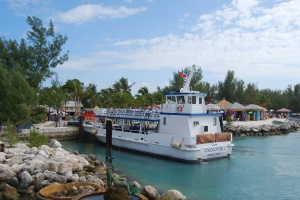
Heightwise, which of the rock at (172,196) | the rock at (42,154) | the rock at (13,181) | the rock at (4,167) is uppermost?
the rock at (42,154)

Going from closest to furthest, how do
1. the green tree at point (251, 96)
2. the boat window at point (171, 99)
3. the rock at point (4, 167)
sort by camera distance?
1. the rock at point (4, 167)
2. the boat window at point (171, 99)
3. the green tree at point (251, 96)

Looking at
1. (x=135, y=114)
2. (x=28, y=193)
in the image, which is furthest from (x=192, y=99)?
(x=28, y=193)

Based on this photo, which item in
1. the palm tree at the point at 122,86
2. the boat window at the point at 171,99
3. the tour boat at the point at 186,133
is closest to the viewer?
the tour boat at the point at 186,133

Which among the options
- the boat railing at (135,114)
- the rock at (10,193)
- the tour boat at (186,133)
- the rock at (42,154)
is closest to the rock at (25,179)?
the rock at (10,193)

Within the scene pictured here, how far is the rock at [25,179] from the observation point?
43.4ft

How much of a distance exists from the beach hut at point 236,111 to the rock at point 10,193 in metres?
44.8

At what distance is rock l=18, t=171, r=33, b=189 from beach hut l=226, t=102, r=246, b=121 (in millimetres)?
44092

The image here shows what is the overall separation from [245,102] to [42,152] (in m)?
64.2

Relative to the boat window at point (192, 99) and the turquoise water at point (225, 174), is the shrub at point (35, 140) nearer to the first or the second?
the turquoise water at point (225, 174)

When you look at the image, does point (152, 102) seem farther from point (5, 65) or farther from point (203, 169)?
point (203, 169)

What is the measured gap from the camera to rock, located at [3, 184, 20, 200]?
41.0ft

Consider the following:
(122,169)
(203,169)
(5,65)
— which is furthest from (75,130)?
(203,169)

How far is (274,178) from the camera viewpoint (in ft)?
60.0

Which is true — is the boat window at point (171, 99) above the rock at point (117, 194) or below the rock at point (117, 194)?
above
